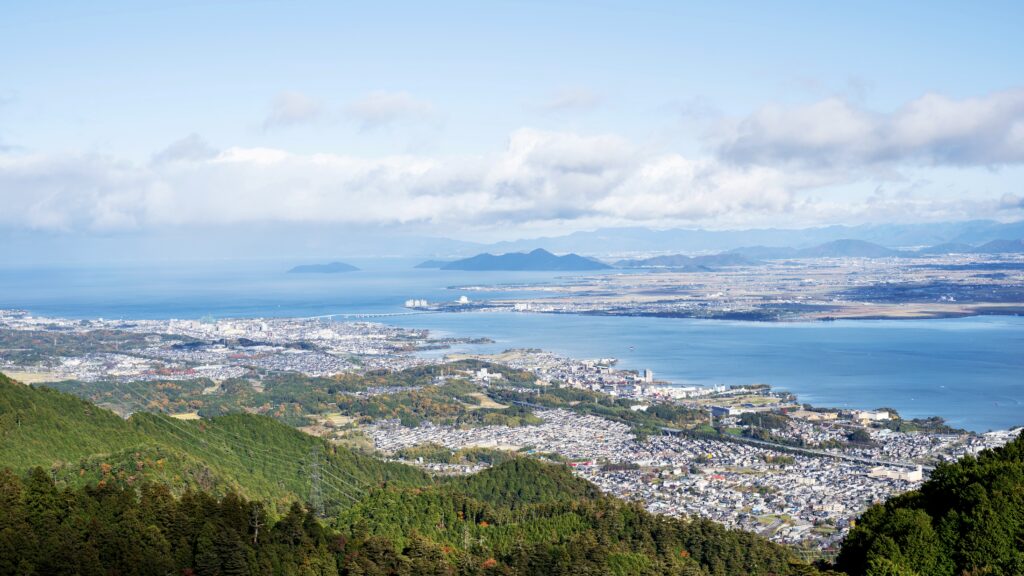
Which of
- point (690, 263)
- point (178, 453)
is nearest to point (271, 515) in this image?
point (178, 453)

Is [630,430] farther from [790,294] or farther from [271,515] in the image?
[790,294]

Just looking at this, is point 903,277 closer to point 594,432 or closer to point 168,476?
point 594,432

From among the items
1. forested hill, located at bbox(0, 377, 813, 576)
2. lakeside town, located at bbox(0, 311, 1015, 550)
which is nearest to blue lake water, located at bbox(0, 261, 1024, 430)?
lakeside town, located at bbox(0, 311, 1015, 550)

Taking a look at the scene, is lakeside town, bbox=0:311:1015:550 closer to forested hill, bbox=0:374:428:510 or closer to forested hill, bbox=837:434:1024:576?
forested hill, bbox=0:374:428:510

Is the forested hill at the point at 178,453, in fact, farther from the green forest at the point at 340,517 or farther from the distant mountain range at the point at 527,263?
the distant mountain range at the point at 527,263

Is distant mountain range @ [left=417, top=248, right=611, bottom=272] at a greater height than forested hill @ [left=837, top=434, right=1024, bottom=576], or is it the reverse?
distant mountain range @ [left=417, top=248, right=611, bottom=272]

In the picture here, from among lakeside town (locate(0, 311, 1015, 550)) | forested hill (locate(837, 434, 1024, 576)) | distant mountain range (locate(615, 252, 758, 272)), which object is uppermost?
distant mountain range (locate(615, 252, 758, 272))
